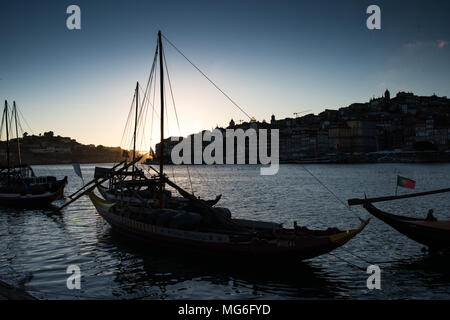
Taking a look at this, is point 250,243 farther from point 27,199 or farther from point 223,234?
point 27,199

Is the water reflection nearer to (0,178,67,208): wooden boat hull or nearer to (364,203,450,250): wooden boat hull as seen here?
(364,203,450,250): wooden boat hull

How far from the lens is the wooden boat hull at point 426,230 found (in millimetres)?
15758

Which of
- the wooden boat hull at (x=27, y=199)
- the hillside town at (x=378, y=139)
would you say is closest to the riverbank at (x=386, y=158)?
the hillside town at (x=378, y=139)

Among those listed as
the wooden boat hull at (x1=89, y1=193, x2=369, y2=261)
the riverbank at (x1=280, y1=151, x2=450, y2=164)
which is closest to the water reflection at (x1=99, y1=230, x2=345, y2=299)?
the wooden boat hull at (x1=89, y1=193, x2=369, y2=261)

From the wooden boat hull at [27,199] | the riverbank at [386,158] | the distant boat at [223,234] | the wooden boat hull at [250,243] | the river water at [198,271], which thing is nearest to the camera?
the river water at [198,271]

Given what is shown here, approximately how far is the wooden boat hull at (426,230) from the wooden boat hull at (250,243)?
3.74 metres

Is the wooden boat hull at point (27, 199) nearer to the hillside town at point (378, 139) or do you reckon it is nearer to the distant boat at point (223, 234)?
the distant boat at point (223, 234)

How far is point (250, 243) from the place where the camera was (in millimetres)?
14273

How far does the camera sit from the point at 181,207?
20.3 metres

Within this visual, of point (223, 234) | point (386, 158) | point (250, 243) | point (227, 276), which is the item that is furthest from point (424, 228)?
point (386, 158)

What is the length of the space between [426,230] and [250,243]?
8.01m

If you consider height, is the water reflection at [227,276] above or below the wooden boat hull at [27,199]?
below

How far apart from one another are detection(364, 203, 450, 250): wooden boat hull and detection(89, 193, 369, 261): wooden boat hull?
3741mm
